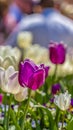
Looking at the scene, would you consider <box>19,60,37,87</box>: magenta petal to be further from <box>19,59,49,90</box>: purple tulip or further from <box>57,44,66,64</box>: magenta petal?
<box>57,44,66,64</box>: magenta petal

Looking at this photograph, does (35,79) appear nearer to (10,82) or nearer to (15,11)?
(10,82)

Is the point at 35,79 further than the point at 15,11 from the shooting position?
No

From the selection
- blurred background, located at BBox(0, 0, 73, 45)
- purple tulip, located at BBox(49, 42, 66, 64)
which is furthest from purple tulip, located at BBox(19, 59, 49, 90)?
blurred background, located at BBox(0, 0, 73, 45)

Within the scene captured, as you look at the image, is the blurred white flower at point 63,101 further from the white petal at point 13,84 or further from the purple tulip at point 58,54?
the purple tulip at point 58,54

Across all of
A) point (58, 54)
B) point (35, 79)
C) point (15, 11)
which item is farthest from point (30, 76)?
point (15, 11)

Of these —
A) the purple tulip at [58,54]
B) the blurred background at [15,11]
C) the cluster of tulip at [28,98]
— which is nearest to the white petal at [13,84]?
the cluster of tulip at [28,98]

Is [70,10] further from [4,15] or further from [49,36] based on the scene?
[4,15]

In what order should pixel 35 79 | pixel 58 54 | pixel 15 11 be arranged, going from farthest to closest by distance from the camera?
pixel 15 11 < pixel 58 54 < pixel 35 79

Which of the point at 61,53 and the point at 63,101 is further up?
the point at 63,101
